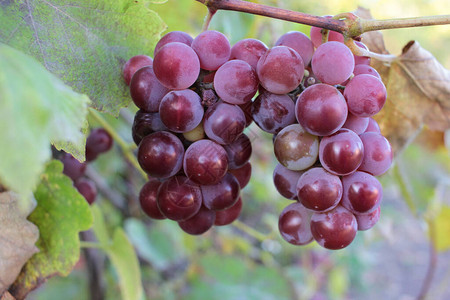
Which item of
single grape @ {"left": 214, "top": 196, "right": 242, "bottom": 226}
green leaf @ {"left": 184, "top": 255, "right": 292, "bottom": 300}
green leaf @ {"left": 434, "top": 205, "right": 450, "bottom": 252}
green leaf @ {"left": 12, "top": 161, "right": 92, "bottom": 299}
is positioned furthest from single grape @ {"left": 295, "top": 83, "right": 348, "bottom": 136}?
green leaf @ {"left": 184, "top": 255, "right": 292, "bottom": 300}

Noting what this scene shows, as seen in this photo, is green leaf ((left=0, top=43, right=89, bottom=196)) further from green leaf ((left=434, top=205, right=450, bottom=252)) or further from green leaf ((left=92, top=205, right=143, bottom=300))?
green leaf ((left=434, top=205, right=450, bottom=252))

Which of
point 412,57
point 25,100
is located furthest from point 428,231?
point 25,100

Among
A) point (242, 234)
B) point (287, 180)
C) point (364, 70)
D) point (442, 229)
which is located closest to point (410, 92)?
point (364, 70)

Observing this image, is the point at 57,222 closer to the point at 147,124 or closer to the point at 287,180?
the point at 147,124

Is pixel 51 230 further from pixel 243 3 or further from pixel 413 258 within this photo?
pixel 413 258

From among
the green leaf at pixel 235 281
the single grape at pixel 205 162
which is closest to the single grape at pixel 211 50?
the single grape at pixel 205 162

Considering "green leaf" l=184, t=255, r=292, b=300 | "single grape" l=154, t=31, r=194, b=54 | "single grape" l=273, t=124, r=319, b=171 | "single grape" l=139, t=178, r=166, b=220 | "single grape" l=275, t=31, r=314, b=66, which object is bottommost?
"green leaf" l=184, t=255, r=292, b=300
